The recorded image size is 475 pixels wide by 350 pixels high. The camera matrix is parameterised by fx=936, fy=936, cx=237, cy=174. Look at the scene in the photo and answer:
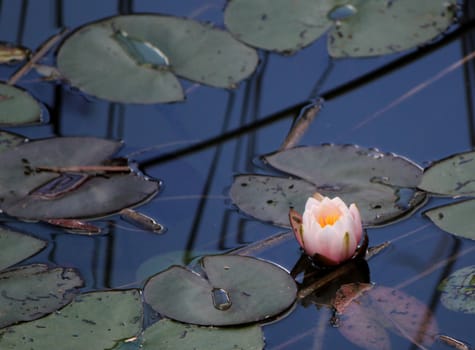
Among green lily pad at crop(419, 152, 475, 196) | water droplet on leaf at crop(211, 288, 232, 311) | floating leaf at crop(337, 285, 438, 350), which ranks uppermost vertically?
green lily pad at crop(419, 152, 475, 196)

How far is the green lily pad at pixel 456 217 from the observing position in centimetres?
209

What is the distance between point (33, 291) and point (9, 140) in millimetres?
583

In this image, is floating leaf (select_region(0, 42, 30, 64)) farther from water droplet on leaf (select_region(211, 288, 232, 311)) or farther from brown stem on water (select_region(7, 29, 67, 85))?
water droplet on leaf (select_region(211, 288, 232, 311))

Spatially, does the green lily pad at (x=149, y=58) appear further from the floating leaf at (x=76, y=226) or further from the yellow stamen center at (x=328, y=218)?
the yellow stamen center at (x=328, y=218)

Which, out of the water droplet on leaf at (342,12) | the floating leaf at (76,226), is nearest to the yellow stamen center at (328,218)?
the floating leaf at (76,226)

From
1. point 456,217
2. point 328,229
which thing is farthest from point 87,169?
point 456,217

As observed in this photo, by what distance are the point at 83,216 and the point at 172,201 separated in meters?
Result: 0.22

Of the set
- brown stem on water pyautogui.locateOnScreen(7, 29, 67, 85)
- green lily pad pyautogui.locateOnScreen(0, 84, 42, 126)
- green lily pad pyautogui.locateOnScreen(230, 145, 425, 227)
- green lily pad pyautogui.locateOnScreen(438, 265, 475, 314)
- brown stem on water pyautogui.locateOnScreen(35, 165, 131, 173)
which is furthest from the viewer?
brown stem on water pyautogui.locateOnScreen(7, 29, 67, 85)

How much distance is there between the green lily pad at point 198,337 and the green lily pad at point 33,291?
22 cm

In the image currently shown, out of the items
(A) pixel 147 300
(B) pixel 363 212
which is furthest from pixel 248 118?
(A) pixel 147 300

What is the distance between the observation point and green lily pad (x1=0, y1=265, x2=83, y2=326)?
190 cm

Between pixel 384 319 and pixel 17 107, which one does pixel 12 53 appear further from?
pixel 384 319

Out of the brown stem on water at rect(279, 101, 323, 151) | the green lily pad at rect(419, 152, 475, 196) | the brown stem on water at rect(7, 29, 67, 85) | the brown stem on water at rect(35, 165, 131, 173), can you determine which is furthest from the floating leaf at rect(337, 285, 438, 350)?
the brown stem on water at rect(7, 29, 67, 85)

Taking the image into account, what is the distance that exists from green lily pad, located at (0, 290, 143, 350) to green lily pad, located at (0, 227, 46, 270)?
0.68ft
